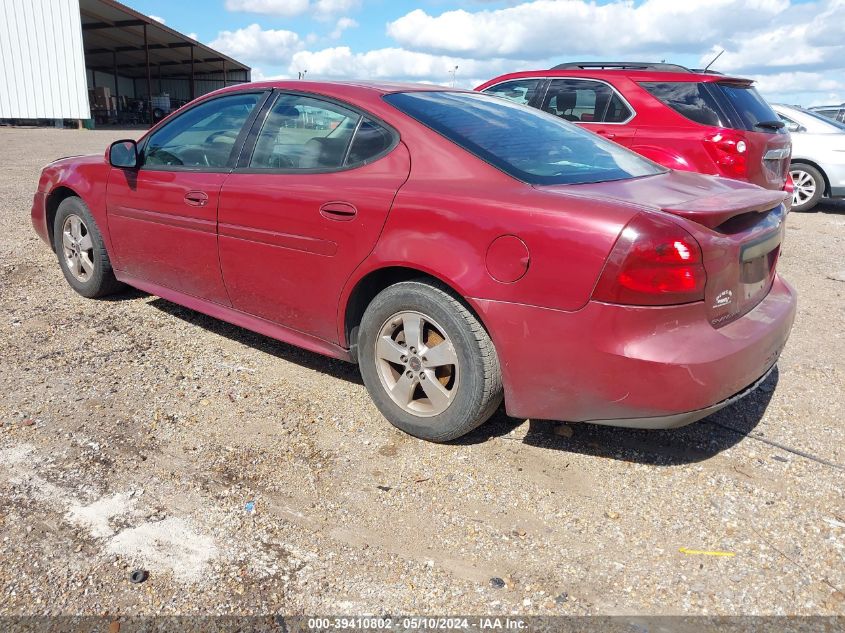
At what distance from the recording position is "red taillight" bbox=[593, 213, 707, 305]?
2.34 metres

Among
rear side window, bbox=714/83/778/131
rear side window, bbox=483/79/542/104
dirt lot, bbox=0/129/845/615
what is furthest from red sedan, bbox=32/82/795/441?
rear side window, bbox=483/79/542/104

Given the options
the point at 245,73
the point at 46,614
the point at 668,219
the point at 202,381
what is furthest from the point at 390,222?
the point at 245,73

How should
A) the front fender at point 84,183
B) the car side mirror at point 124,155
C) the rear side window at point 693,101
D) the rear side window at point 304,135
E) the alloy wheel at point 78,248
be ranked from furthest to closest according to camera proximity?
the rear side window at point 693,101, the alloy wheel at point 78,248, the front fender at point 84,183, the car side mirror at point 124,155, the rear side window at point 304,135

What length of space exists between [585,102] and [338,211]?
4550mm

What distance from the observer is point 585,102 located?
6766mm

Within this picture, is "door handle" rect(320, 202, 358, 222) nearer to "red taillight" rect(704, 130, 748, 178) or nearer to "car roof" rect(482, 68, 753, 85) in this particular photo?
"red taillight" rect(704, 130, 748, 178)

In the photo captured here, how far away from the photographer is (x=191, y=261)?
3861 mm

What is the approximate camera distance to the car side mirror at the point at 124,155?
13.6 feet

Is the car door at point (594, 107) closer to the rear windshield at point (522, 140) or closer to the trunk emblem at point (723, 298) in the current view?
the rear windshield at point (522, 140)

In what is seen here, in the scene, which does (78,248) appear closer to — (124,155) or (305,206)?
(124,155)

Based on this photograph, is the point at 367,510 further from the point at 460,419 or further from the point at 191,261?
the point at 191,261

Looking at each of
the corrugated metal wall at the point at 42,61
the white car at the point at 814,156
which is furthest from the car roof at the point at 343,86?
the corrugated metal wall at the point at 42,61

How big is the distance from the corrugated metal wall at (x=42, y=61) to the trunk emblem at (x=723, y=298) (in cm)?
2768

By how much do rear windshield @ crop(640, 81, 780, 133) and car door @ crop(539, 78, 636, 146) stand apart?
320mm
